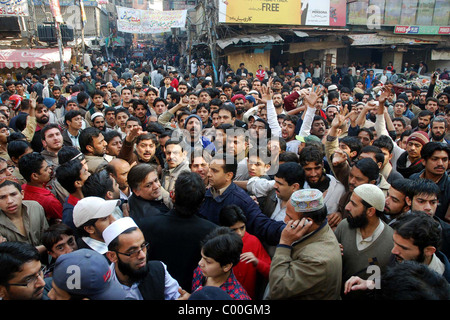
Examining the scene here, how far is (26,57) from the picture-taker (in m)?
14.6

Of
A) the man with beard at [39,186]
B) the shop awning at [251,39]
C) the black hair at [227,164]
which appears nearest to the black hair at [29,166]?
the man with beard at [39,186]

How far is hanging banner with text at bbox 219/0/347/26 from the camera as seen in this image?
1548 cm

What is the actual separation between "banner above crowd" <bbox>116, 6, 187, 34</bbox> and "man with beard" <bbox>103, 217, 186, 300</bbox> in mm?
17025

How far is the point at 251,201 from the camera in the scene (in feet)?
9.36

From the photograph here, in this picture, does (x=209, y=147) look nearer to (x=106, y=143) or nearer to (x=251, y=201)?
(x=106, y=143)

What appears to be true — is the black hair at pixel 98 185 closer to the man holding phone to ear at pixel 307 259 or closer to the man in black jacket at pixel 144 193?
the man in black jacket at pixel 144 193

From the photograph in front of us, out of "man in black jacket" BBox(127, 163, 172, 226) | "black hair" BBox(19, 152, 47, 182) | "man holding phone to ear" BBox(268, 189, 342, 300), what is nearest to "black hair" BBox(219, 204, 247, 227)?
"man holding phone to ear" BBox(268, 189, 342, 300)

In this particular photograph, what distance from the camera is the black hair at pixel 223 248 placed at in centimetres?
201

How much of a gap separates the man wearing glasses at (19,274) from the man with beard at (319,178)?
2372 millimetres

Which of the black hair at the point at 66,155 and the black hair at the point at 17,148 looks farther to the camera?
the black hair at the point at 17,148

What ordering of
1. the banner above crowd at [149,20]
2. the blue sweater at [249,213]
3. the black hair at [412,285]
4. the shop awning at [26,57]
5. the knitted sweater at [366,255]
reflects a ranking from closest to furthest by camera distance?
the black hair at [412,285] → the knitted sweater at [366,255] → the blue sweater at [249,213] → the shop awning at [26,57] → the banner above crowd at [149,20]

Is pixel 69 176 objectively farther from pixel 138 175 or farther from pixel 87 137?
pixel 87 137
